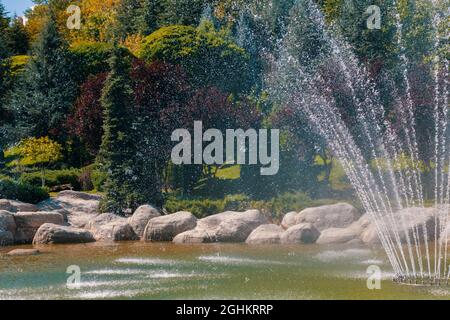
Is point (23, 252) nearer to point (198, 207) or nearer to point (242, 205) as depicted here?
point (198, 207)

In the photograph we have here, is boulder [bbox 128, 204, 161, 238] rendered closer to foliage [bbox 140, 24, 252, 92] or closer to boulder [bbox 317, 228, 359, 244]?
boulder [bbox 317, 228, 359, 244]

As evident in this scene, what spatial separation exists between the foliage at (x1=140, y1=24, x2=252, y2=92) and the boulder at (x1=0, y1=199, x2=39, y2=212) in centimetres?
1962

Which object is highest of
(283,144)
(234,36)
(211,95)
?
(234,36)

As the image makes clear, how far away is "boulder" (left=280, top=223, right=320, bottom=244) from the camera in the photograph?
27.4 meters

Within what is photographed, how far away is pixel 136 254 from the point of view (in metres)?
24.9

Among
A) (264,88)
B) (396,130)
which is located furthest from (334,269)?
(264,88)

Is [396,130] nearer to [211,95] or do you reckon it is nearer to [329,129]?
[329,129]

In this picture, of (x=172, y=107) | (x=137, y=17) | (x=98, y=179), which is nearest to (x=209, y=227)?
(x=172, y=107)

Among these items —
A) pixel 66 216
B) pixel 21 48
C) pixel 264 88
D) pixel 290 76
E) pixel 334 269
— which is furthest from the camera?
pixel 21 48

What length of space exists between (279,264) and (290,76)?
26420 mm

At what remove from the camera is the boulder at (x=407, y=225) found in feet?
86.6

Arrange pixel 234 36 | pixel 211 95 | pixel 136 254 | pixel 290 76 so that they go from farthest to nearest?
1. pixel 234 36
2. pixel 290 76
3. pixel 211 95
4. pixel 136 254

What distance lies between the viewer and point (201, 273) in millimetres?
20469

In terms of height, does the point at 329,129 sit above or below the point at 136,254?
above
